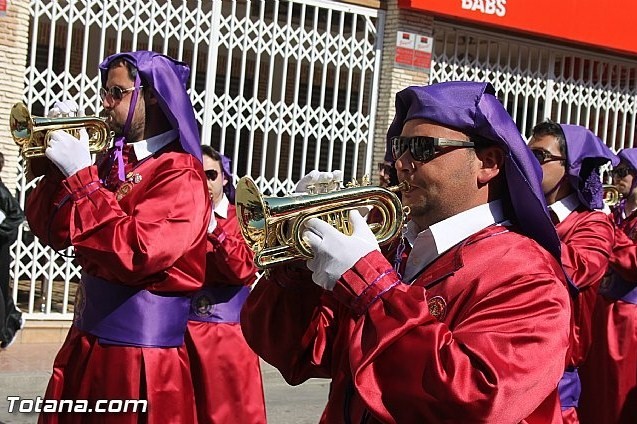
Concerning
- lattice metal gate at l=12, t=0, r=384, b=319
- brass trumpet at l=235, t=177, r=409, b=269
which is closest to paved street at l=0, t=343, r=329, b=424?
lattice metal gate at l=12, t=0, r=384, b=319

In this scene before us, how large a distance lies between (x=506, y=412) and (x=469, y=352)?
0.51 feet

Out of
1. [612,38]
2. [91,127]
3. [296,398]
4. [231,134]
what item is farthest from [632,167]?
[231,134]

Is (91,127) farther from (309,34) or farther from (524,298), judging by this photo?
(309,34)

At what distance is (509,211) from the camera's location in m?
2.61

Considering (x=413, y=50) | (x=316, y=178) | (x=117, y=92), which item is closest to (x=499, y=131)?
(x=316, y=178)

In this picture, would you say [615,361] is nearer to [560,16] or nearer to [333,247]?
[333,247]

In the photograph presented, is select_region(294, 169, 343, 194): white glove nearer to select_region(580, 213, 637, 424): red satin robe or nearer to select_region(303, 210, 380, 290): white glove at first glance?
select_region(303, 210, 380, 290): white glove

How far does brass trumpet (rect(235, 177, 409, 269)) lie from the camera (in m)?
2.53

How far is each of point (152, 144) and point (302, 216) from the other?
1.76 metres

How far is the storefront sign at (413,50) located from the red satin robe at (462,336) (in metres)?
8.97

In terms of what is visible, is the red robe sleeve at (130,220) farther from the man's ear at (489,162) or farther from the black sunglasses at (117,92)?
the man's ear at (489,162)

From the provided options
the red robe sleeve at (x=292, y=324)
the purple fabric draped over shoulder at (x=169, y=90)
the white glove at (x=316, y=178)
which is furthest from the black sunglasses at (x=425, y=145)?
the purple fabric draped over shoulder at (x=169, y=90)

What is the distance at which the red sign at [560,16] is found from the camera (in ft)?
37.2

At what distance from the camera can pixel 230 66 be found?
1026 cm
